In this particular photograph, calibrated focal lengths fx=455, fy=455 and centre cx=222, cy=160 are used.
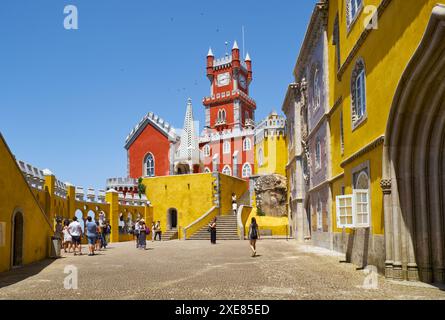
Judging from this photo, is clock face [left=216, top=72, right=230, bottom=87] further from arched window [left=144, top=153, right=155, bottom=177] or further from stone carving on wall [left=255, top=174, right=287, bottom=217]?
stone carving on wall [left=255, top=174, right=287, bottom=217]

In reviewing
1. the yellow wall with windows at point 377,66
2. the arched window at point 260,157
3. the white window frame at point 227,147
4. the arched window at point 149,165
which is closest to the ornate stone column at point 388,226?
the yellow wall with windows at point 377,66

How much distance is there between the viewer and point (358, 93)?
43.8 feet

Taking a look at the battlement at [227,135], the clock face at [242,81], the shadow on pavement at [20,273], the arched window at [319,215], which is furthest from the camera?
the clock face at [242,81]

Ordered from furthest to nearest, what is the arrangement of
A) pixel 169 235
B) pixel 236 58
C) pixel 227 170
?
pixel 236 58 → pixel 227 170 → pixel 169 235

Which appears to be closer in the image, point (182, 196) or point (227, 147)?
point (182, 196)

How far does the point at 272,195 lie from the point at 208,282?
27.6 meters

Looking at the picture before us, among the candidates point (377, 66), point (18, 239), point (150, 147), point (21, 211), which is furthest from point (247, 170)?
point (377, 66)

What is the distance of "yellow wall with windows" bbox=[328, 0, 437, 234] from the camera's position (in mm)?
9133

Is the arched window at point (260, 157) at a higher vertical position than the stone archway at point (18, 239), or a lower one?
higher

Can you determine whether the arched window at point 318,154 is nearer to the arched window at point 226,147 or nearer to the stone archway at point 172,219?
the stone archway at point 172,219

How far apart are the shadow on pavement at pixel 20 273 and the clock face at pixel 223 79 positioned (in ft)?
155

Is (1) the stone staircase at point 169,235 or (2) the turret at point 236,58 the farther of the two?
(2) the turret at point 236,58

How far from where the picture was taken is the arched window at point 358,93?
1269cm

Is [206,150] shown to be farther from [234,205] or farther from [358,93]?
[358,93]
